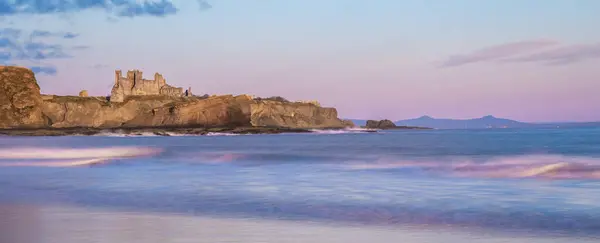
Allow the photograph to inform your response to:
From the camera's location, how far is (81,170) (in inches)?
1014

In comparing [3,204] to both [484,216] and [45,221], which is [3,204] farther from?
[484,216]

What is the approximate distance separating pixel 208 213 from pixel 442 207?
4673mm

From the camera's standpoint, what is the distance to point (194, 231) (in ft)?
33.6

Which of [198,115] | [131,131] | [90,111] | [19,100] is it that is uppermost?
[19,100]

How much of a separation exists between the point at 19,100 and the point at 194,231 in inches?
4815

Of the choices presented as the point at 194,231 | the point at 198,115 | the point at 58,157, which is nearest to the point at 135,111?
the point at 198,115

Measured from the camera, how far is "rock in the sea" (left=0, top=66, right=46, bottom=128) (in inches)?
4710

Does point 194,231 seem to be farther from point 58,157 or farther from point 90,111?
point 90,111

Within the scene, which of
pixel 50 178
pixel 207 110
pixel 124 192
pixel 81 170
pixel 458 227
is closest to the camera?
pixel 458 227

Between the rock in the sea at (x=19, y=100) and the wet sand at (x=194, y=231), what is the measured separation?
116m

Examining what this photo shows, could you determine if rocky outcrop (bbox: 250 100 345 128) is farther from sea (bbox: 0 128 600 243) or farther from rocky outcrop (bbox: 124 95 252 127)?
sea (bbox: 0 128 600 243)

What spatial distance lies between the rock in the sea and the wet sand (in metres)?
116

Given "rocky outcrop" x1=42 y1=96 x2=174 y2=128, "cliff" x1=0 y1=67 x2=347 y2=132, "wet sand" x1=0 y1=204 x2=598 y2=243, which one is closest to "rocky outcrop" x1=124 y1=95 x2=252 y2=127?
"cliff" x1=0 y1=67 x2=347 y2=132

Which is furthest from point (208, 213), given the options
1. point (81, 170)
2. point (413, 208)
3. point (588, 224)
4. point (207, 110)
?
point (207, 110)
